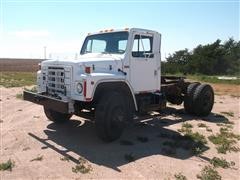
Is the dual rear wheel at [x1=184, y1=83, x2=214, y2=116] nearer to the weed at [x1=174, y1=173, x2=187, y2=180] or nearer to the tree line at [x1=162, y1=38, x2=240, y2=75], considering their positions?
the weed at [x1=174, y1=173, x2=187, y2=180]

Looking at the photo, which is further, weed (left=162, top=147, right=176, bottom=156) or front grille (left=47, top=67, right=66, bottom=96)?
front grille (left=47, top=67, right=66, bottom=96)

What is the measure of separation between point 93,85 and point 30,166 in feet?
6.55

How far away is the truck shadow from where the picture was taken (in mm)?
6898

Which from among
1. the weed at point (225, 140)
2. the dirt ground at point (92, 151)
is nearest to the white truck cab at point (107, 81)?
the dirt ground at point (92, 151)

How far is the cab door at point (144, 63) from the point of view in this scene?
28.0 feet

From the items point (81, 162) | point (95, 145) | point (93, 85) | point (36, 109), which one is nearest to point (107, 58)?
point (93, 85)

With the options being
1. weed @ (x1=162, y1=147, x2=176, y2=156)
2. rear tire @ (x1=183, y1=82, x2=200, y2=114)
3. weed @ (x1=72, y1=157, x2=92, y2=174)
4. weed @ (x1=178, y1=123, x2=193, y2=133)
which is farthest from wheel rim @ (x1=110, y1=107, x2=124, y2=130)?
rear tire @ (x1=183, y1=82, x2=200, y2=114)

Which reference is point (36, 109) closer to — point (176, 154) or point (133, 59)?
point (133, 59)

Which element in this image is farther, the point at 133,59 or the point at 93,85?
the point at 133,59

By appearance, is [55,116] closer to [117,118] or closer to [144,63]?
[117,118]

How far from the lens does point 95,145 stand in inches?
298

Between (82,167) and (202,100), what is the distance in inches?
241

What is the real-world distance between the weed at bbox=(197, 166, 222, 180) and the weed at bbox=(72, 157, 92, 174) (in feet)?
6.34

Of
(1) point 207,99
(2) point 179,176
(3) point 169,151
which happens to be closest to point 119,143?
(3) point 169,151
